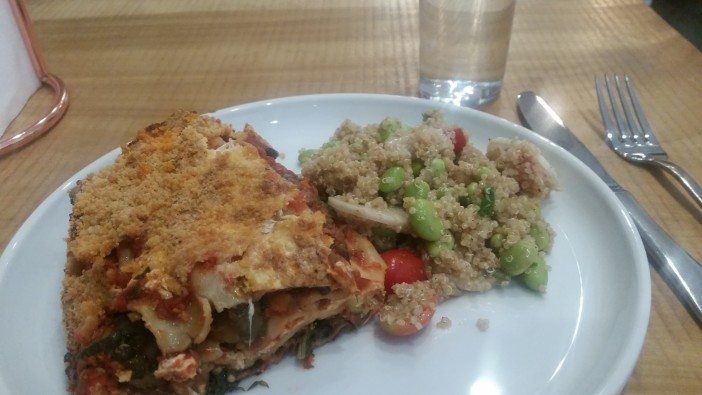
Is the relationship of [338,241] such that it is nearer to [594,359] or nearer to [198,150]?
[198,150]

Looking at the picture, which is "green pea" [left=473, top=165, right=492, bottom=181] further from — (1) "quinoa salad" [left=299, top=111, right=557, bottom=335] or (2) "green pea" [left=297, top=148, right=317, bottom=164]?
(2) "green pea" [left=297, top=148, right=317, bottom=164]

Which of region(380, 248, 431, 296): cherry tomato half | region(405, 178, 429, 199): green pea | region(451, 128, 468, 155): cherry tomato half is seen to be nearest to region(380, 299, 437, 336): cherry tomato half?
region(380, 248, 431, 296): cherry tomato half

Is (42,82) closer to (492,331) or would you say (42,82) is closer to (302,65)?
(302,65)

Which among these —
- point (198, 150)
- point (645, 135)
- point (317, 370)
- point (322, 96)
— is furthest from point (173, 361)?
point (645, 135)

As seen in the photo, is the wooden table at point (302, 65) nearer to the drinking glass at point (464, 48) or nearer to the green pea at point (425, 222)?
the drinking glass at point (464, 48)

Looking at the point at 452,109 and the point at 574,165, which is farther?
the point at 452,109

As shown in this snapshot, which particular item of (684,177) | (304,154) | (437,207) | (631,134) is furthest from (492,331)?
(631,134)
